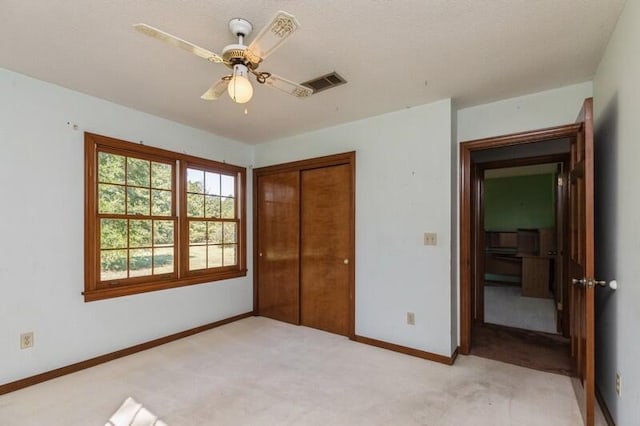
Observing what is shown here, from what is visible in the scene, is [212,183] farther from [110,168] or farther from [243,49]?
[243,49]

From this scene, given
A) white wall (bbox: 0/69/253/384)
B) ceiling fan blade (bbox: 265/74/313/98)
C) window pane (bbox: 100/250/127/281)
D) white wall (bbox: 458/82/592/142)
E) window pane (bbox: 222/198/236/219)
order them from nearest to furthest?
ceiling fan blade (bbox: 265/74/313/98), white wall (bbox: 0/69/253/384), white wall (bbox: 458/82/592/142), window pane (bbox: 100/250/127/281), window pane (bbox: 222/198/236/219)

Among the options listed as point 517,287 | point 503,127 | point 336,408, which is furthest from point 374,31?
point 517,287

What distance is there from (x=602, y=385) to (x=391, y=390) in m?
1.46

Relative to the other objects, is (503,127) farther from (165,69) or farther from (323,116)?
(165,69)

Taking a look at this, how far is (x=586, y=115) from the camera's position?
6.10 ft

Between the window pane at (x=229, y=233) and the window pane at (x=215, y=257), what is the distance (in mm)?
148

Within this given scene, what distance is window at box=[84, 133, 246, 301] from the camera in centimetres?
293

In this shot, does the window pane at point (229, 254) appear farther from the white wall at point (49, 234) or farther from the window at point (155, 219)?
the white wall at point (49, 234)

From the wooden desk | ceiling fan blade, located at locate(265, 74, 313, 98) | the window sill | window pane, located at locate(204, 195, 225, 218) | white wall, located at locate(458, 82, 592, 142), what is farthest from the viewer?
the wooden desk

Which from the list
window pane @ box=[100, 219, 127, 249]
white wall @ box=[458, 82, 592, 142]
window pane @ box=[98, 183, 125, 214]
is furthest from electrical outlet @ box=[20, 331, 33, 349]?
white wall @ box=[458, 82, 592, 142]

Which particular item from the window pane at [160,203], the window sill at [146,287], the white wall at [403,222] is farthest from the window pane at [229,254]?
the white wall at [403,222]

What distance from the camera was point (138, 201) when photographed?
323 centimetres

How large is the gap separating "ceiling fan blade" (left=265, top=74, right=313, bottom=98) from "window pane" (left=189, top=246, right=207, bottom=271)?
2426 mm

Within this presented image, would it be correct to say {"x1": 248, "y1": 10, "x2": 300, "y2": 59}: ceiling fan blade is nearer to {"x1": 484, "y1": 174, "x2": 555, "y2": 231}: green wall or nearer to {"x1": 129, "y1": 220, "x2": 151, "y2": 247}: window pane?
{"x1": 129, "y1": 220, "x2": 151, "y2": 247}: window pane
